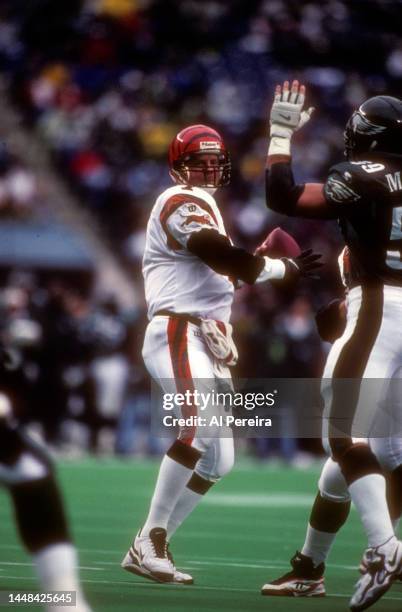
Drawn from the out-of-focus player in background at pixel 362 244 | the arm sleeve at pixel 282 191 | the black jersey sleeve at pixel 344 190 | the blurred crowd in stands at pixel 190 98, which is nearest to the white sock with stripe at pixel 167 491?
the out-of-focus player in background at pixel 362 244

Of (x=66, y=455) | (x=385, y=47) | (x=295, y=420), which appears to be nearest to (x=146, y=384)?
(x=66, y=455)

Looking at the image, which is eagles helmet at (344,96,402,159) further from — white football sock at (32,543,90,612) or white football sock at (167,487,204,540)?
white football sock at (32,543,90,612)

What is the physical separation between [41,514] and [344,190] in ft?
7.00

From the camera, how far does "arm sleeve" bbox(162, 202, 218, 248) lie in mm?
7418

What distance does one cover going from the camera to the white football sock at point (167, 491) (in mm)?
7414

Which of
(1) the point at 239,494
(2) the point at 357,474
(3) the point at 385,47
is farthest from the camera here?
(3) the point at 385,47

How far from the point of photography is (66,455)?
1898 centimetres

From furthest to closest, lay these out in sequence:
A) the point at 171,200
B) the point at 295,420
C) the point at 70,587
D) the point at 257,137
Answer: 1. the point at 257,137
2. the point at 295,420
3. the point at 171,200
4. the point at 70,587

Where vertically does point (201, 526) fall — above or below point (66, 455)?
below

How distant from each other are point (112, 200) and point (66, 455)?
22.9 ft

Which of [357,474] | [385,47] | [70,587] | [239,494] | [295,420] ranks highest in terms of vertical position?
[385,47]

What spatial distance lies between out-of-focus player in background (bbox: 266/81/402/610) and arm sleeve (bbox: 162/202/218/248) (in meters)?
0.97

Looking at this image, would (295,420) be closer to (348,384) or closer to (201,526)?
(201,526)

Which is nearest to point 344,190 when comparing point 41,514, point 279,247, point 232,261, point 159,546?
point 232,261
